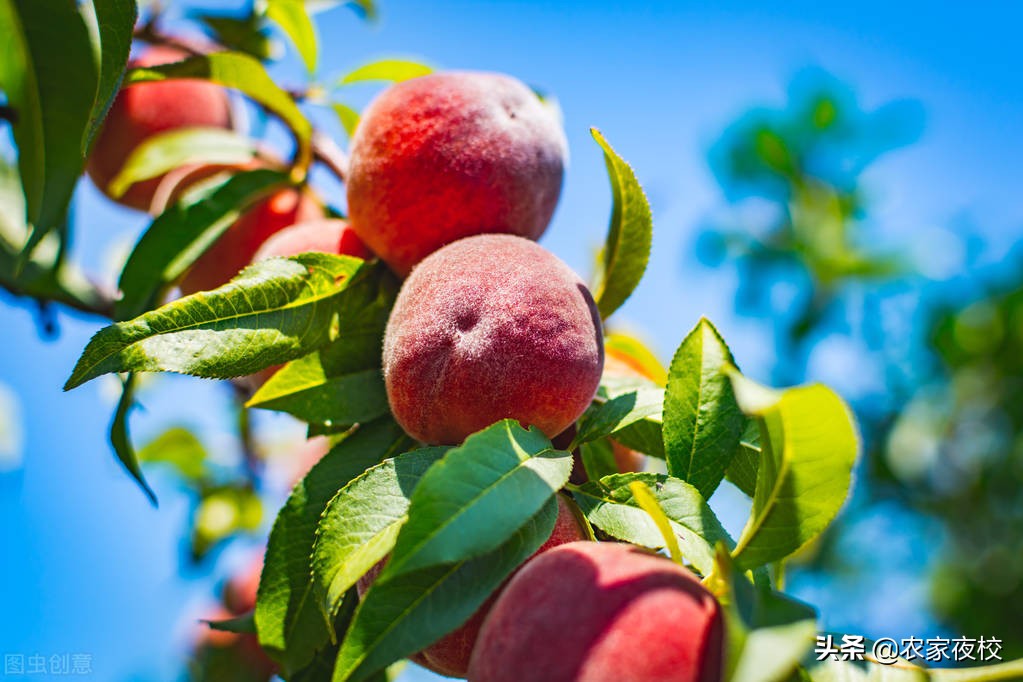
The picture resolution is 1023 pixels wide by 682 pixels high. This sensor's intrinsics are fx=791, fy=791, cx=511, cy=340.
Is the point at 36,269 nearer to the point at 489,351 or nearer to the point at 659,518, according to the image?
the point at 489,351

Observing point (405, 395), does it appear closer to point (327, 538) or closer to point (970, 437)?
point (327, 538)

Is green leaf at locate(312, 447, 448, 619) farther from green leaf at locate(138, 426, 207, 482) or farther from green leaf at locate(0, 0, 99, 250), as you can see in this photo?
green leaf at locate(138, 426, 207, 482)

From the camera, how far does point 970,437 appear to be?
456cm

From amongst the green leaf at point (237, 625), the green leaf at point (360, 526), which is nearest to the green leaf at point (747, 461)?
the green leaf at point (360, 526)

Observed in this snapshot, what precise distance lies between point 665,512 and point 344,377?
1.54 ft

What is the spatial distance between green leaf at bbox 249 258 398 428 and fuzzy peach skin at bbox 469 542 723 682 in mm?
405

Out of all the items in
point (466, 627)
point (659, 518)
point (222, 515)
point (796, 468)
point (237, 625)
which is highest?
point (796, 468)

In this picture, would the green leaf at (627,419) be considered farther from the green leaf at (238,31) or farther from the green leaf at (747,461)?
the green leaf at (238,31)

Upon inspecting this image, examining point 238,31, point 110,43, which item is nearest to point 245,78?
point 238,31

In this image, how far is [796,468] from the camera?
723mm

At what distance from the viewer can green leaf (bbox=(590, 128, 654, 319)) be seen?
41.6 inches

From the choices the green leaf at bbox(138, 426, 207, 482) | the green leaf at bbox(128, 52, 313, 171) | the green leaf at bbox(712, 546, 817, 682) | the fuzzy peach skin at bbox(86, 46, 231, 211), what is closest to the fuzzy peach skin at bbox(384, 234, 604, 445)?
the green leaf at bbox(712, 546, 817, 682)

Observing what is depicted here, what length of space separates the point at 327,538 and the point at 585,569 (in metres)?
0.26

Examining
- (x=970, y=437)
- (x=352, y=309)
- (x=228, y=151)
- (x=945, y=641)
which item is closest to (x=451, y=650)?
(x=352, y=309)
